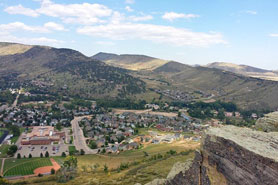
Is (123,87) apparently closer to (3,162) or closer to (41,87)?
(41,87)

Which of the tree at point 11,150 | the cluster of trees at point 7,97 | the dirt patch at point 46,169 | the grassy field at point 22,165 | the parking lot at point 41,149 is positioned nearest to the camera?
the grassy field at point 22,165

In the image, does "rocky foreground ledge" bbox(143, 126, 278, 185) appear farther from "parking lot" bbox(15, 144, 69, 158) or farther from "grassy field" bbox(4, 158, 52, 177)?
"parking lot" bbox(15, 144, 69, 158)

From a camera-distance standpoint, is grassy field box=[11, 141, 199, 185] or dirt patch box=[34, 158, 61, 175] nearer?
grassy field box=[11, 141, 199, 185]

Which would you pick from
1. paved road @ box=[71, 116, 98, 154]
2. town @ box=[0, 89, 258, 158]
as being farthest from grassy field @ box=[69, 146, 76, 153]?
paved road @ box=[71, 116, 98, 154]

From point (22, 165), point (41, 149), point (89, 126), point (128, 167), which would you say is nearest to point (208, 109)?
point (89, 126)

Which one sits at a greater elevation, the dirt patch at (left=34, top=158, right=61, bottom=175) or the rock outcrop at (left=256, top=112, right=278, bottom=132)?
the rock outcrop at (left=256, top=112, right=278, bottom=132)

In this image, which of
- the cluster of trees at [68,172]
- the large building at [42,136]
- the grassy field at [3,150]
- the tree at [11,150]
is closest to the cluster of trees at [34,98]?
the large building at [42,136]

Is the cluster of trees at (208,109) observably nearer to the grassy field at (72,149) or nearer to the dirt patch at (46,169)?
the grassy field at (72,149)
